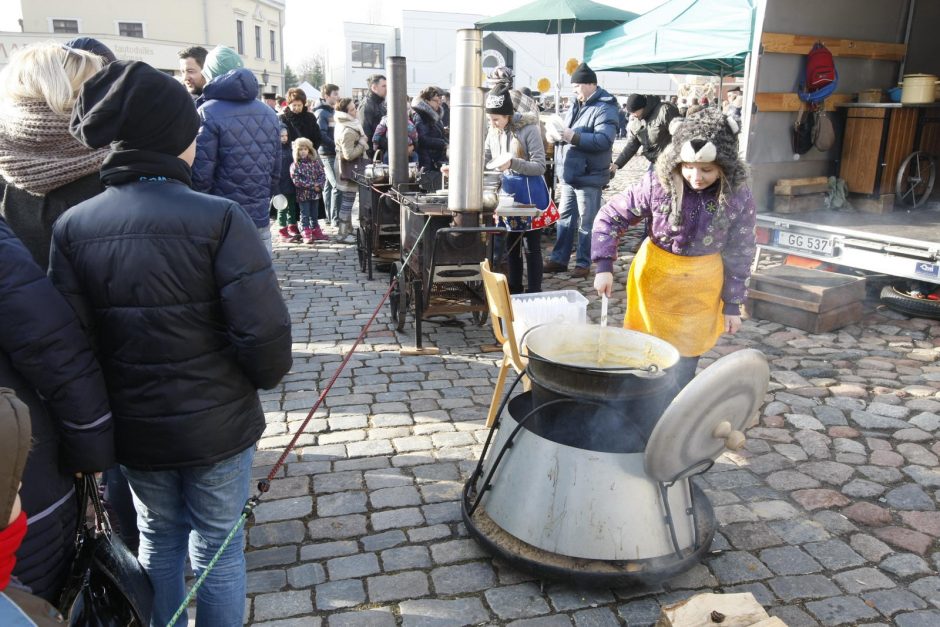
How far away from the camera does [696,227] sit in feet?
11.8

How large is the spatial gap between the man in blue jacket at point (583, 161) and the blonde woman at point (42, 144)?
5.91 m

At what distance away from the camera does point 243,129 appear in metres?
4.81

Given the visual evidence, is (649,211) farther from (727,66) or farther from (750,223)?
(727,66)

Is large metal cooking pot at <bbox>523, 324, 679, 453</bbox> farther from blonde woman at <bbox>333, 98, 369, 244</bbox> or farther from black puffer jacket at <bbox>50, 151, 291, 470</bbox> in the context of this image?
blonde woman at <bbox>333, 98, 369, 244</bbox>

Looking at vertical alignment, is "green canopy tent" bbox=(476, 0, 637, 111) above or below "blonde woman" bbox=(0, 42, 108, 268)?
above

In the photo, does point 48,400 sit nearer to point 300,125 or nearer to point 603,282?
point 603,282

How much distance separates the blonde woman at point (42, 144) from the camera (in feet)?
7.82

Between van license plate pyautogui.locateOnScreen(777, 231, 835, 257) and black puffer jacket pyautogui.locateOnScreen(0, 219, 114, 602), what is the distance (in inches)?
254

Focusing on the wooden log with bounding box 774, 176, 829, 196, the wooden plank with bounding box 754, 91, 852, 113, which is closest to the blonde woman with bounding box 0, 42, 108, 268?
the wooden plank with bounding box 754, 91, 852, 113

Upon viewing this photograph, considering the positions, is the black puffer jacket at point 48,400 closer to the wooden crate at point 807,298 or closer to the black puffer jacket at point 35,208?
the black puffer jacket at point 35,208

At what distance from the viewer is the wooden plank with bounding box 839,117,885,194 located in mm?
7656

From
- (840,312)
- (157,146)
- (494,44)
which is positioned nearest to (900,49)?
(840,312)

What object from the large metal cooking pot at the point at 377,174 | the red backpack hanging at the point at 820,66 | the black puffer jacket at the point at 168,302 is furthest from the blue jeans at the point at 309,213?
the black puffer jacket at the point at 168,302

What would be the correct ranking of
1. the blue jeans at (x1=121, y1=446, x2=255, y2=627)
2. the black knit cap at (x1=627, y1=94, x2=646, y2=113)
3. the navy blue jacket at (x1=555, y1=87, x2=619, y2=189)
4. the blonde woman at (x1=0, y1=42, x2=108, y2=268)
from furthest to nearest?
the black knit cap at (x1=627, y1=94, x2=646, y2=113)
the navy blue jacket at (x1=555, y1=87, x2=619, y2=189)
the blonde woman at (x1=0, y1=42, x2=108, y2=268)
the blue jeans at (x1=121, y1=446, x2=255, y2=627)
